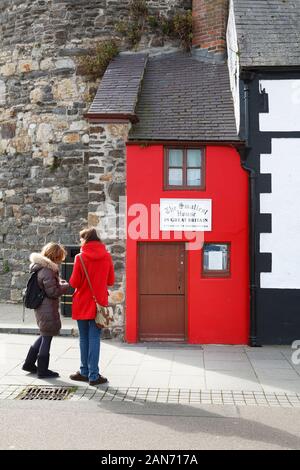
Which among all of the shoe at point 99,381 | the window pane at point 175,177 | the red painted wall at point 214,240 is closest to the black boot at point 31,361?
the shoe at point 99,381

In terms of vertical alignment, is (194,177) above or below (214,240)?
above

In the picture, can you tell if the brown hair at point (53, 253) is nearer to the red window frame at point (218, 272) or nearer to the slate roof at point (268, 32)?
the red window frame at point (218, 272)

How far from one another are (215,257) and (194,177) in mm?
1548

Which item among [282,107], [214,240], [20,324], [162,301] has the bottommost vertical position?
[20,324]

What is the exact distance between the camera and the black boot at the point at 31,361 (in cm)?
728

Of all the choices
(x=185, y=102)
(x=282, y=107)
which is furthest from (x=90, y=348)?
(x=185, y=102)

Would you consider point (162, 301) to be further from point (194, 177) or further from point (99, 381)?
point (99, 381)

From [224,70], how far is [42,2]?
5.13 meters

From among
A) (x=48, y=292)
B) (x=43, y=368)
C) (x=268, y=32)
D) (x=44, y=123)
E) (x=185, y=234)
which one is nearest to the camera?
(x=48, y=292)

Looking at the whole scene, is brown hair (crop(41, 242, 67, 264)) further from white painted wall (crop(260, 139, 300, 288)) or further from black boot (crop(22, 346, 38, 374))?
white painted wall (crop(260, 139, 300, 288))

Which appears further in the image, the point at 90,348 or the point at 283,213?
the point at 283,213

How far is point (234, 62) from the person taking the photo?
1057 centimetres

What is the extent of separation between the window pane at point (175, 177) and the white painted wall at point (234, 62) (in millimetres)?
1369

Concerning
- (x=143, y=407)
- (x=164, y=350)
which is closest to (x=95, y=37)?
(x=164, y=350)
